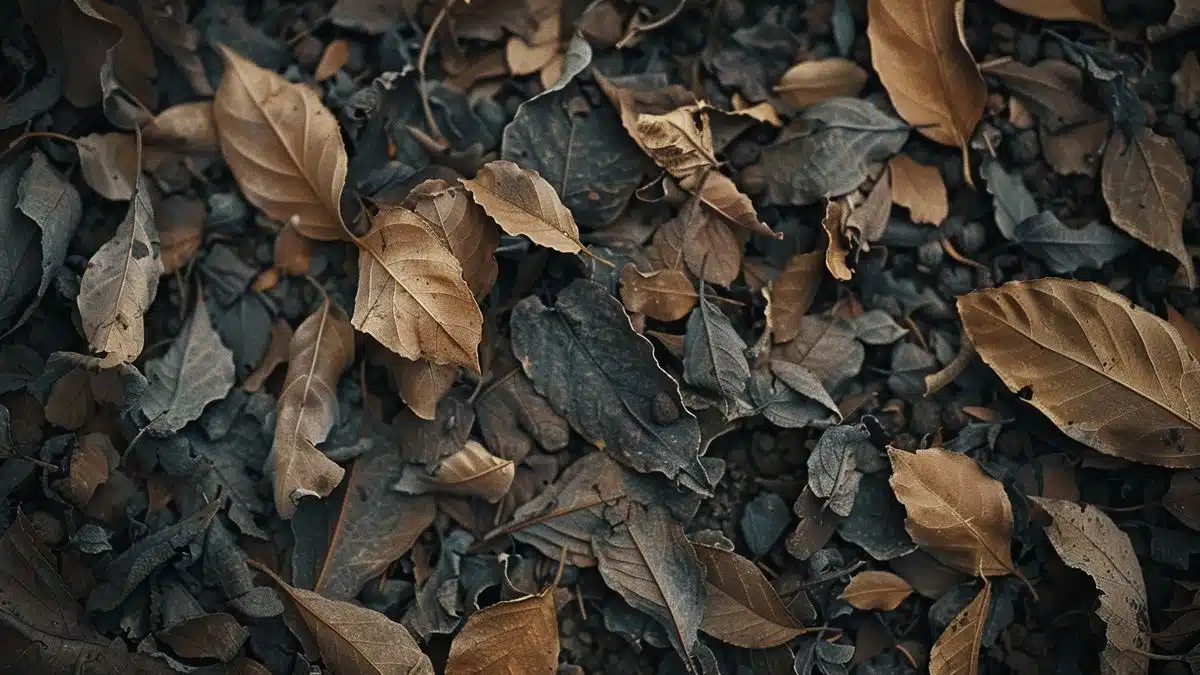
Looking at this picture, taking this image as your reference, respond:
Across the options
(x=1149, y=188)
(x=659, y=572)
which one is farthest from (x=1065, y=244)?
(x=659, y=572)

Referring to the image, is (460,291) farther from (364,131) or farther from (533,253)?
(364,131)

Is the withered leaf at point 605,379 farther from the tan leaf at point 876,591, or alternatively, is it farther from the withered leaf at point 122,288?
the withered leaf at point 122,288

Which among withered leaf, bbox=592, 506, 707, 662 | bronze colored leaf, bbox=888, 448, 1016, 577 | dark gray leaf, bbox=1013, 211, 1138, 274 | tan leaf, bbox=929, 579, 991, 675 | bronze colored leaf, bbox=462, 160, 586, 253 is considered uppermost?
bronze colored leaf, bbox=462, 160, 586, 253

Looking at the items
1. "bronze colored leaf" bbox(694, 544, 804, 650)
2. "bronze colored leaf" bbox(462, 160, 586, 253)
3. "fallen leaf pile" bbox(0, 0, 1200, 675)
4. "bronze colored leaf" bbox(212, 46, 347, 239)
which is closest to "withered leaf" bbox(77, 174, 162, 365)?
"fallen leaf pile" bbox(0, 0, 1200, 675)

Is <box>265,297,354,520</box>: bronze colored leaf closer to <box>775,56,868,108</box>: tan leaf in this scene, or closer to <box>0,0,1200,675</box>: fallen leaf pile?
<box>0,0,1200,675</box>: fallen leaf pile

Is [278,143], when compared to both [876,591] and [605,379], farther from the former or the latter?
[876,591]

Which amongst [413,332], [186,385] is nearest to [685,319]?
[413,332]
